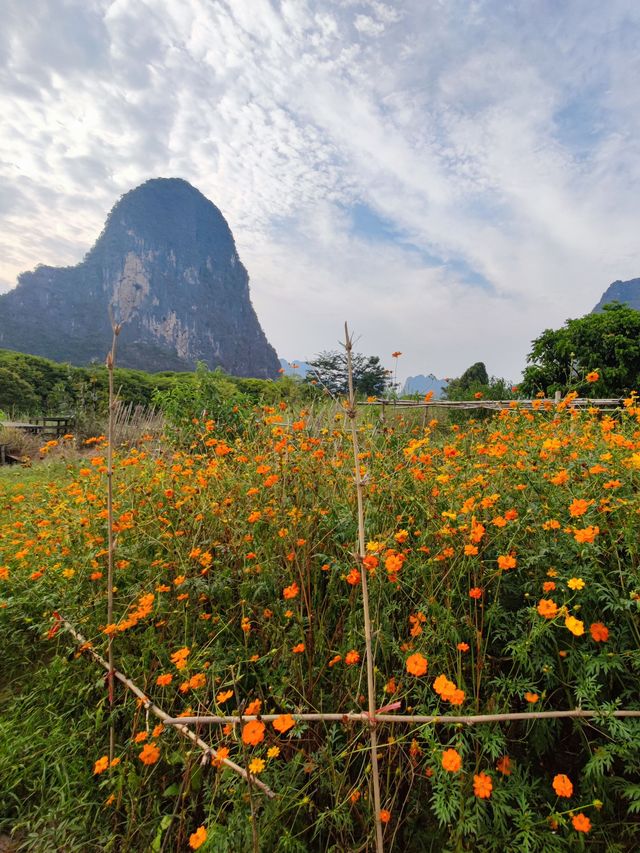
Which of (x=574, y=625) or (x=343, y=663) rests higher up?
(x=574, y=625)

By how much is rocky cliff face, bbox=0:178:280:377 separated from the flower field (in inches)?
3086

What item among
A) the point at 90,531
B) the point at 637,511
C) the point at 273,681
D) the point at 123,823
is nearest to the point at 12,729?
the point at 123,823

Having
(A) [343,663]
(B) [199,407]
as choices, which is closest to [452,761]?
(A) [343,663]

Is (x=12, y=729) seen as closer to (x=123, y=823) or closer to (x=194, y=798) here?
(x=123, y=823)

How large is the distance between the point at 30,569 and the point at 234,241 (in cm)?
13274

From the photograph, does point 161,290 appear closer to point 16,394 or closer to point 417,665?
point 16,394

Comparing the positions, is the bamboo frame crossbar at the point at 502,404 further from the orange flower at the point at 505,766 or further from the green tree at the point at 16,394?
the green tree at the point at 16,394

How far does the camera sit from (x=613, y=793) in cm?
122

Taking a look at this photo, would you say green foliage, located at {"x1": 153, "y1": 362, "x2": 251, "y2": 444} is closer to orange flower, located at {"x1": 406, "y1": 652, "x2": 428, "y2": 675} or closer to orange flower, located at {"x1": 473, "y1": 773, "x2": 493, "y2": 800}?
orange flower, located at {"x1": 406, "y1": 652, "x2": 428, "y2": 675}

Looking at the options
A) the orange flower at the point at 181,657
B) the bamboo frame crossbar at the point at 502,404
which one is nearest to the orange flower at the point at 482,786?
the orange flower at the point at 181,657

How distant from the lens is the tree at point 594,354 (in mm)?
10000

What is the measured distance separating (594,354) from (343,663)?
1127 centimetres

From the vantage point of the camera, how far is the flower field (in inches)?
45.0

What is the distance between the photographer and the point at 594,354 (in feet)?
34.0
